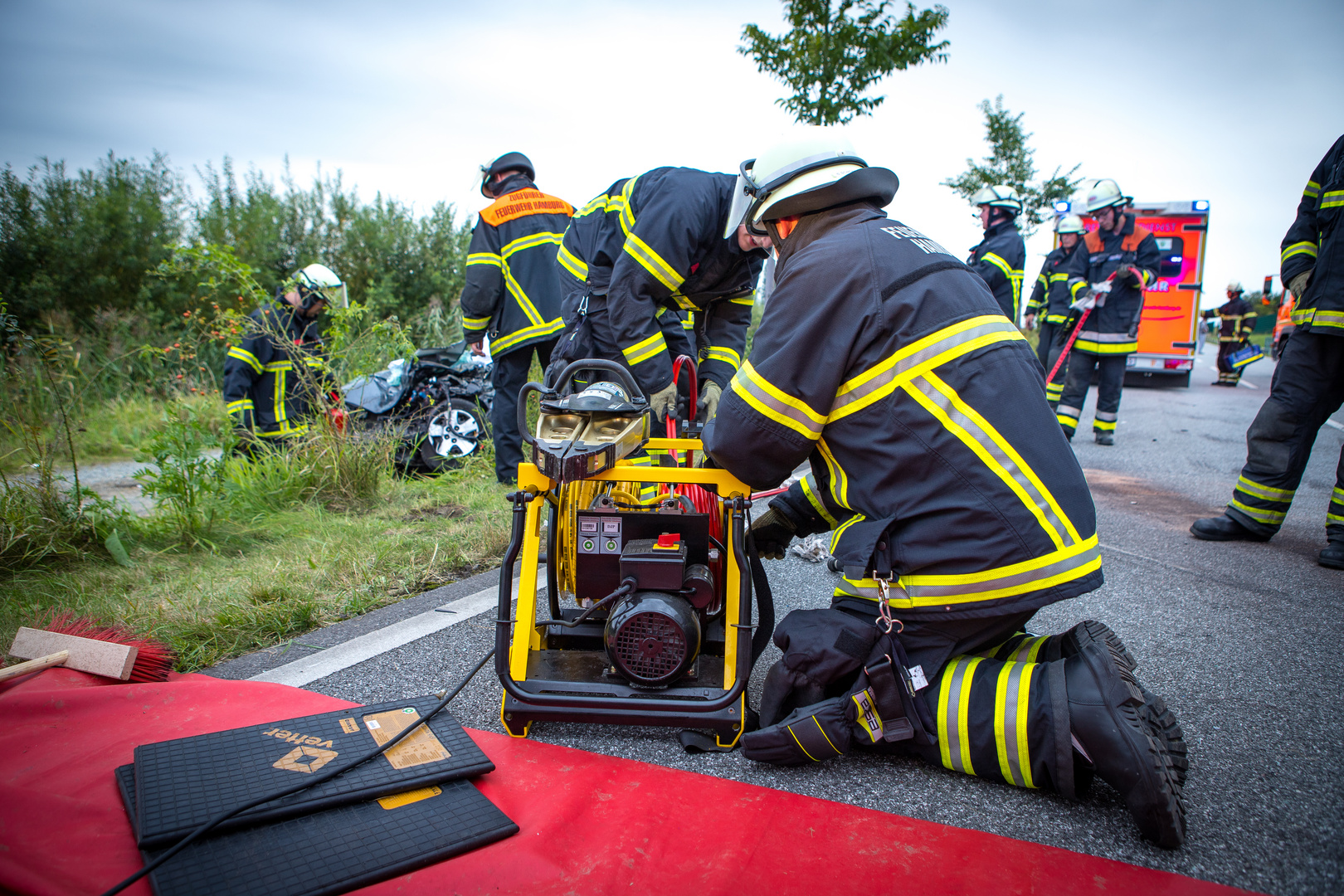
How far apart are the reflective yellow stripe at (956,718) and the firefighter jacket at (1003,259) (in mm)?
5374

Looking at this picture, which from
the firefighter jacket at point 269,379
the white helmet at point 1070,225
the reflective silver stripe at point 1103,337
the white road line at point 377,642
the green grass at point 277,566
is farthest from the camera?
the white helmet at point 1070,225

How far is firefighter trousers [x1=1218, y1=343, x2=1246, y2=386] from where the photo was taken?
14.1m

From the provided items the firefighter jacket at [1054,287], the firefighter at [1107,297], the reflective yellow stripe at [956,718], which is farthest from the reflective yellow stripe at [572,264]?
the firefighter jacket at [1054,287]

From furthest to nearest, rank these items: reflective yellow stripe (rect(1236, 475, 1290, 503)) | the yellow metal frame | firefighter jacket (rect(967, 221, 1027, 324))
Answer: firefighter jacket (rect(967, 221, 1027, 324)) < reflective yellow stripe (rect(1236, 475, 1290, 503)) < the yellow metal frame

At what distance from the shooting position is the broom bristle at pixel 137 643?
7.30 ft

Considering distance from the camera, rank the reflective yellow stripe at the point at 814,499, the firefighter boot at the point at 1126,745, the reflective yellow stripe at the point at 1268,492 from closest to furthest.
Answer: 1. the firefighter boot at the point at 1126,745
2. the reflective yellow stripe at the point at 814,499
3. the reflective yellow stripe at the point at 1268,492

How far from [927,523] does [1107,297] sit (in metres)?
6.03

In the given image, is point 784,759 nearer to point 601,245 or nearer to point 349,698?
point 349,698

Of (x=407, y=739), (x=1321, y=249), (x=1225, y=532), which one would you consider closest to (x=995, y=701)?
(x=407, y=739)

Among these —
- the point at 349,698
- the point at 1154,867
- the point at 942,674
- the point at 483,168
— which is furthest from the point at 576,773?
the point at 483,168

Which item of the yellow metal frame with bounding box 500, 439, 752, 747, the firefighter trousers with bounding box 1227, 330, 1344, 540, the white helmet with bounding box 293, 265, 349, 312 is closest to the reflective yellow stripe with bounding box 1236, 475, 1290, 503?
the firefighter trousers with bounding box 1227, 330, 1344, 540

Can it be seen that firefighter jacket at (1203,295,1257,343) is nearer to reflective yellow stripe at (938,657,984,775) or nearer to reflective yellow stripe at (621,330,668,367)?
reflective yellow stripe at (621,330,668,367)

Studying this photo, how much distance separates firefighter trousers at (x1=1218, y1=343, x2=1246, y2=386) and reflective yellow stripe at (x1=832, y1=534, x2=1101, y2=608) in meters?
15.6

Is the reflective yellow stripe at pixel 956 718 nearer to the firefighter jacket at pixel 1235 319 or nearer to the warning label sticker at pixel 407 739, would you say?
the warning label sticker at pixel 407 739
